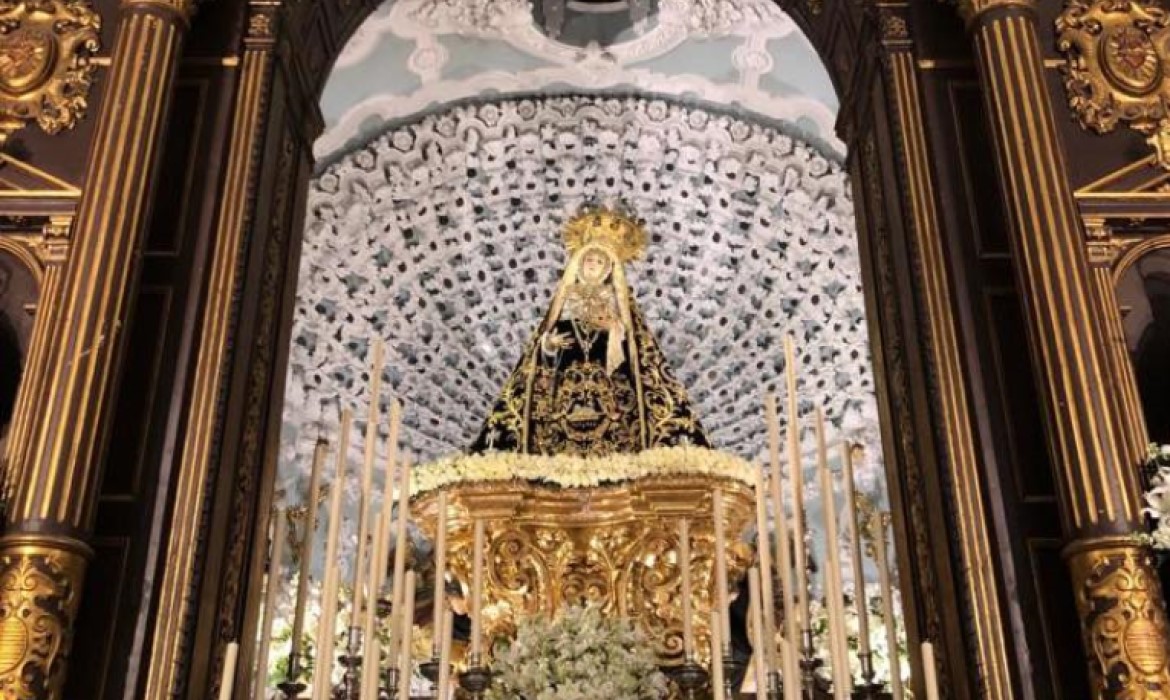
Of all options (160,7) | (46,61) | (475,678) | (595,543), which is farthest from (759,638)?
(46,61)

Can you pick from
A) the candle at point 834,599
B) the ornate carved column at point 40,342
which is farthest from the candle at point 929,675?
the ornate carved column at point 40,342

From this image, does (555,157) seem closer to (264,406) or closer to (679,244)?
(679,244)

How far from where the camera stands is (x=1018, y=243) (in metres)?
4.04

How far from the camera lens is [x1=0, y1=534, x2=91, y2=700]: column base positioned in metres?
3.31

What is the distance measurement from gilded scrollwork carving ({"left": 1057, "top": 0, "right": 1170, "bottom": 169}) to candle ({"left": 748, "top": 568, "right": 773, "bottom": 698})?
213cm

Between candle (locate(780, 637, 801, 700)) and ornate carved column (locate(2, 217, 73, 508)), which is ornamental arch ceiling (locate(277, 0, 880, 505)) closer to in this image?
ornate carved column (locate(2, 217, 73, 508))

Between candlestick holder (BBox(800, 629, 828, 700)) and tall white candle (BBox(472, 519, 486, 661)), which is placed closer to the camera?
tall white candle (BBox(472, 519, 486, 661))

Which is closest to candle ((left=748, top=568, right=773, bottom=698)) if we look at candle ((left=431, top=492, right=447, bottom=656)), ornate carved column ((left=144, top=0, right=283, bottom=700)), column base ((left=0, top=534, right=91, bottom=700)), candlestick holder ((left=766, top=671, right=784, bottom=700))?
candlestick holder ((left=766, top=671, right=784, bottom=700))

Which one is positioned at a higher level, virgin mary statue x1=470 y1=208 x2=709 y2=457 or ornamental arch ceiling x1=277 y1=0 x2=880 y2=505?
ornamental arch ceiling x1=277 y1=0 x2=880 y2=505

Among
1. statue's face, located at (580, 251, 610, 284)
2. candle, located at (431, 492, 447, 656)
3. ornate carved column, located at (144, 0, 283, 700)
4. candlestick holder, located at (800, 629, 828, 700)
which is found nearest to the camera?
candle, located at (431, 492, 447, 656)

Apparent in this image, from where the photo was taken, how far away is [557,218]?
9.60m

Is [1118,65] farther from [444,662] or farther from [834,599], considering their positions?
[444,662]

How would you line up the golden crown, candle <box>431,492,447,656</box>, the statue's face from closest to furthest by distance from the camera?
candle <box>431,492,447,656</box>, the statue's face, the golden crown

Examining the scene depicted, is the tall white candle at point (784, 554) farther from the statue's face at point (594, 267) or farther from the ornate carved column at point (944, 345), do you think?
the statue's face at point (594, 267)
